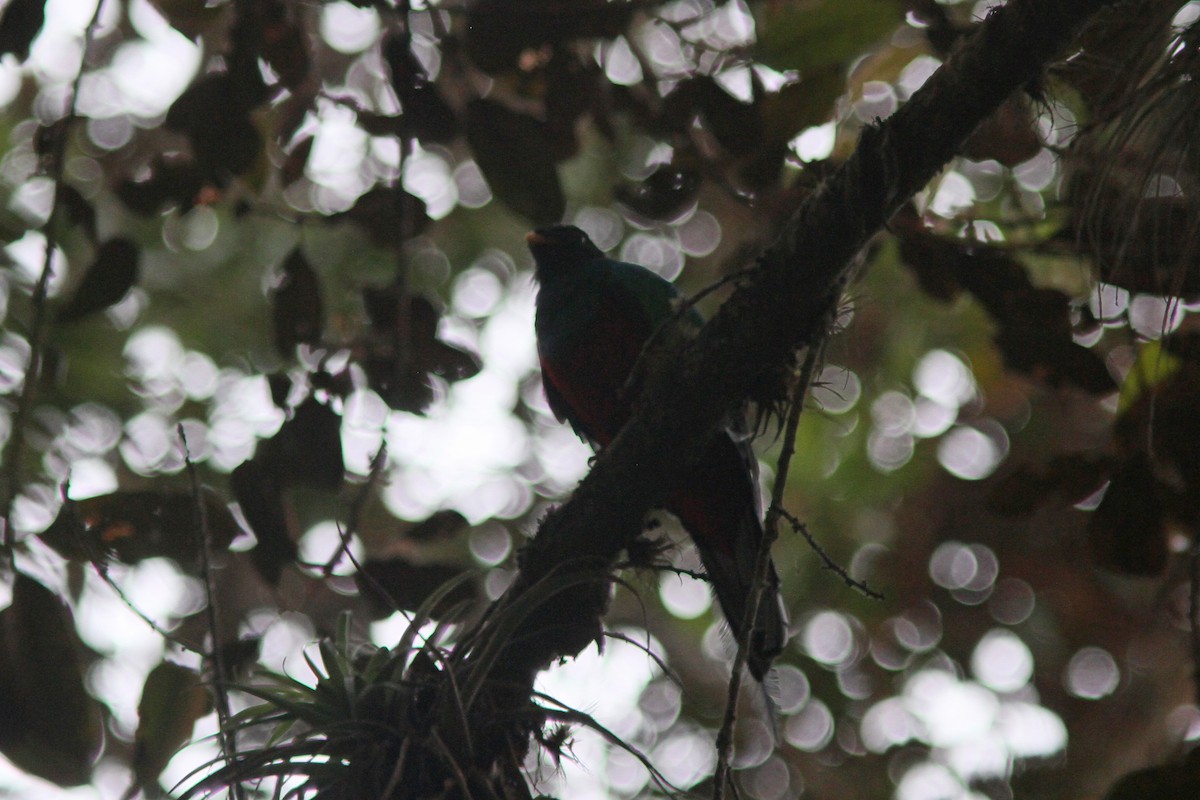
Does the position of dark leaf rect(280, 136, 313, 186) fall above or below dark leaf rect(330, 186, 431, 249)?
above

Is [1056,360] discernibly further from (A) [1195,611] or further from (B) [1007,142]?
(A) [1195,611]

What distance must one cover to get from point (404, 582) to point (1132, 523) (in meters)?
1.56

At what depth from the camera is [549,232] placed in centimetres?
416

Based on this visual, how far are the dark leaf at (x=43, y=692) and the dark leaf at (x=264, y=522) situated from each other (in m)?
0.40

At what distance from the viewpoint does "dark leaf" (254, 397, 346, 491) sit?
8.38 feet

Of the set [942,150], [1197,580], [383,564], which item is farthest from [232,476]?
[1197,580]

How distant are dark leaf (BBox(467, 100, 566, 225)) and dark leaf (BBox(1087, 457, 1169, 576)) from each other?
1.38 m

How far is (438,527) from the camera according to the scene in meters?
2.60

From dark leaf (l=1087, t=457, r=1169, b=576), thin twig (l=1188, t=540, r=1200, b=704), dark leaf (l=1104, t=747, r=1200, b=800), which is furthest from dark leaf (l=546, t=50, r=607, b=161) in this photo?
dark leaf (l=1104, t=747, r=1200, b=800)

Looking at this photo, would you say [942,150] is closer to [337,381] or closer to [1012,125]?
[1012,125]

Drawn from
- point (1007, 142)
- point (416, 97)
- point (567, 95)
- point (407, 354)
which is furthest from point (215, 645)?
point (1007, 142)

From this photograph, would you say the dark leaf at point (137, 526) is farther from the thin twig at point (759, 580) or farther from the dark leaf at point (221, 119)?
the thin twig at point (759, 580)

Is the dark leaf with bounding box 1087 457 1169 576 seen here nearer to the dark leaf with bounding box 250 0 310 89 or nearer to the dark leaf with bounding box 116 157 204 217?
the dark leaf with bounding box 250 0 310 89

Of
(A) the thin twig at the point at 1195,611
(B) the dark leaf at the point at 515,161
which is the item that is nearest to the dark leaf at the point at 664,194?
(B) the dark leaf at the point at 515,161
